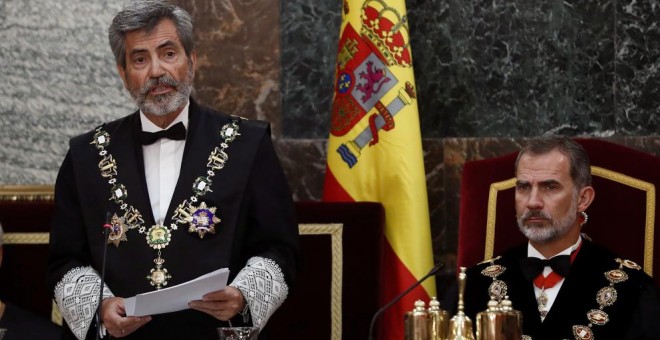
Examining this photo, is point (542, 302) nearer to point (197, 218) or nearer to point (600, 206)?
point (600, 206)

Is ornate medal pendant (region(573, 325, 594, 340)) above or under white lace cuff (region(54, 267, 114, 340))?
under

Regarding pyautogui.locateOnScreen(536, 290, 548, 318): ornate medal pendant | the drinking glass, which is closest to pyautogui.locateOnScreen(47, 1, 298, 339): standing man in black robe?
the drinking glass

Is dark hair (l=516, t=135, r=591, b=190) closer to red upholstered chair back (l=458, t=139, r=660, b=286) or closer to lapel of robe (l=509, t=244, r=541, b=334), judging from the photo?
red upholstered chair back (l=458, t=139, r=660, b=286)

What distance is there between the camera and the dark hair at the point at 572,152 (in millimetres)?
4191

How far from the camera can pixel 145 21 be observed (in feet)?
11.7

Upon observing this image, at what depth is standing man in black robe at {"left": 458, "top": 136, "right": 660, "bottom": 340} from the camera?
4.00 meters

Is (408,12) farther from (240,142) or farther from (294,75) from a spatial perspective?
(240,142)

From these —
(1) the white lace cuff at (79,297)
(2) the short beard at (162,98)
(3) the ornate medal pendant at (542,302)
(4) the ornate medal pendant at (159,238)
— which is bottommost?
(3) the ornate medal pendant at (542,302)

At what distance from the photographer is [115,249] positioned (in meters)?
3.54

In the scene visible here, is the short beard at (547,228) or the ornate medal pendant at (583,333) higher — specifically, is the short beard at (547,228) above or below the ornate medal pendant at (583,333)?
above

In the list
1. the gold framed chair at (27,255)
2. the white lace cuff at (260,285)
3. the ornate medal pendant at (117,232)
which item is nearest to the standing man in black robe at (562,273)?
the white lace cuff at (260,285)

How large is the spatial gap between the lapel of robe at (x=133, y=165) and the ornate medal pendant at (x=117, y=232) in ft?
0.21

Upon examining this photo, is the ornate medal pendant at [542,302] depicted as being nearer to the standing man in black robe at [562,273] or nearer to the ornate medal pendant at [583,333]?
the standing man in black robe at [562,273]

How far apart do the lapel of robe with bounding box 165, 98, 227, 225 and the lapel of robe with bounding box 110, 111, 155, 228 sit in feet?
0.26
